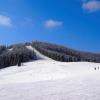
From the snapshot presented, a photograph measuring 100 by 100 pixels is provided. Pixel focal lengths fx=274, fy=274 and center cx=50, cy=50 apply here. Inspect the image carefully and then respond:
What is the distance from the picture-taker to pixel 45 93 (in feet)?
65.6

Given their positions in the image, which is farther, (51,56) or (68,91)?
(51,56)

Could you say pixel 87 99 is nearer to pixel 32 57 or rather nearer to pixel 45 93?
pixel 45 93

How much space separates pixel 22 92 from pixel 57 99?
158 inches

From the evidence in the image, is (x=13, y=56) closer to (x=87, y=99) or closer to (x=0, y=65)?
(x=0, y=65)

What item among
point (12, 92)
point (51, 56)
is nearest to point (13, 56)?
point (51, 56)

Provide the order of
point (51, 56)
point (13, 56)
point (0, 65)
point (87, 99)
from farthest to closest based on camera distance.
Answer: point (51, 56) → point (13, 56) → point (0, 65) → point (87, 99)

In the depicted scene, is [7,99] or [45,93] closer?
[7,99]

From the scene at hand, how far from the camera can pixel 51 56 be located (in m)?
188

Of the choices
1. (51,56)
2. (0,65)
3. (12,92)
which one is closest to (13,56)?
(0,65)

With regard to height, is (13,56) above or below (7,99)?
above

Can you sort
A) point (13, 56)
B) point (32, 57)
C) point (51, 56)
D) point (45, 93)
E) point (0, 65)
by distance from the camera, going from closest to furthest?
point (45, 93)
point (0, 65)
point (13, 56)
point (32, 57)
point (51, 56)

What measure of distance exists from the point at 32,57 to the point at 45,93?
144 metres

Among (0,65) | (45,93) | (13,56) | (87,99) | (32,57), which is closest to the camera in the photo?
(87,99)

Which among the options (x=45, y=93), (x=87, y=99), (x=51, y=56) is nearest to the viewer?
(x=87, y=99)
